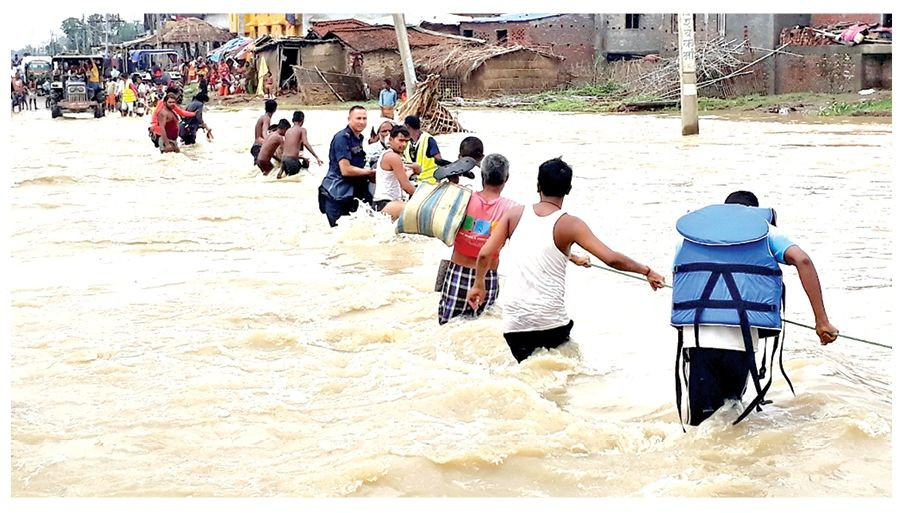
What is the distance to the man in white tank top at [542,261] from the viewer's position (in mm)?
4984

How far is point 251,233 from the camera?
444 inches

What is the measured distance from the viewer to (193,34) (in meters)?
52.2

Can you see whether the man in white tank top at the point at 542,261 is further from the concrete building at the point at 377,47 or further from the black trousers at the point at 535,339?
the concrete building at the point at 377,47

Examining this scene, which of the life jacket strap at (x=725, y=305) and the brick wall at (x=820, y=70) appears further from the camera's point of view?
the brick wall at (x=820, y=70)

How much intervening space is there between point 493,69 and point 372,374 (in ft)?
102

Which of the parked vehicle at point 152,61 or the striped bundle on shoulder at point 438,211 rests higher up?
the parked vehicle at point 152,61

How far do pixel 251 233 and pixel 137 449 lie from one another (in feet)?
21.4

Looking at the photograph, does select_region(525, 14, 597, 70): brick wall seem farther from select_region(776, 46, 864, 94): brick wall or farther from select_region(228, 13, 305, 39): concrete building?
select_region(228, 13, 305, 39): concrete building

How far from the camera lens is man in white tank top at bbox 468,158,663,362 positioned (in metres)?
4.98

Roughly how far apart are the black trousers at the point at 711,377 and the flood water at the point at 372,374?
0.30 feet

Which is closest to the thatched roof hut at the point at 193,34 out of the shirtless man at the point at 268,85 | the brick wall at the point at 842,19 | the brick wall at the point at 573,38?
the shirtless man at the point at 268,85

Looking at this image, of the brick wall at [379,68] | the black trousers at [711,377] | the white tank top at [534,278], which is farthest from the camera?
the brick wall at [379,68]

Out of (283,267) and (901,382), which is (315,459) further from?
(283,267)

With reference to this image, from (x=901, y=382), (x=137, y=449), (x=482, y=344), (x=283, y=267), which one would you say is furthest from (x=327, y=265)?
(x=901, y=382)
